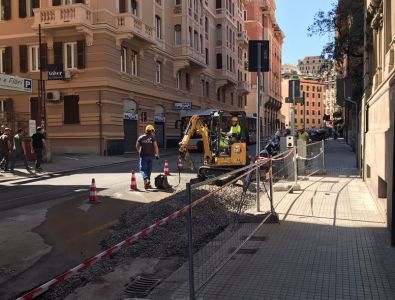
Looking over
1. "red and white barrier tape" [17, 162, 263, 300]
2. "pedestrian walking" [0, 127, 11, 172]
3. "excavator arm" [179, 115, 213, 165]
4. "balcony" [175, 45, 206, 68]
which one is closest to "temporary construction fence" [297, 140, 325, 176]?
"excavator arm" [179, 115, 213, 165]

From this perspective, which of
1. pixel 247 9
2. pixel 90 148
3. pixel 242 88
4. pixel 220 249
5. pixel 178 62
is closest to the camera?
pixel 220 249

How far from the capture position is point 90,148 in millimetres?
30953

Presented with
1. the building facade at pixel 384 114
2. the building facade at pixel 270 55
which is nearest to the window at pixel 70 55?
the building facade at pixel 384 114

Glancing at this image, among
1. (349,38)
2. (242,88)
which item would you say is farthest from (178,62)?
(242,88)

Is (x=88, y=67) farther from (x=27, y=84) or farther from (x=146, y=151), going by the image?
(x=146, y=151)

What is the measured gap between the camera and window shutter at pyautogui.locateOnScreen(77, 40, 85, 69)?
30875 millimetres

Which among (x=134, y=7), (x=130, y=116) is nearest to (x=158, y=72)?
(x=134, y=7)

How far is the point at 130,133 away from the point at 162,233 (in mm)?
26803

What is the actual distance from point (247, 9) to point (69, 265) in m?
79.9

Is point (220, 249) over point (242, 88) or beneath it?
beneath

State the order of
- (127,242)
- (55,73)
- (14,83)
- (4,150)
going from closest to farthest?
(127,242) → (4,150) → (14,83) → (55,73)

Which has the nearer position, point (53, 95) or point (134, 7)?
point (53, 95)

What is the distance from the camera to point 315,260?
5.96 m

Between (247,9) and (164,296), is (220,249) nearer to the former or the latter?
(164,296)
